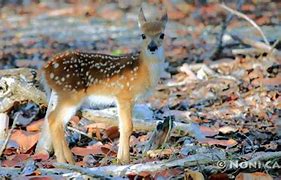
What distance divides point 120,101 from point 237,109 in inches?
86.4

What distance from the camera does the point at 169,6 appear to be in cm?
1812

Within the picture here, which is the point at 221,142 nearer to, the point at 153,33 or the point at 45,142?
the point at 153,33

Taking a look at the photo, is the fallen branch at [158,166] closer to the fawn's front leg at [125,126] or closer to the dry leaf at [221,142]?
the fawn's front leg at [125,126]

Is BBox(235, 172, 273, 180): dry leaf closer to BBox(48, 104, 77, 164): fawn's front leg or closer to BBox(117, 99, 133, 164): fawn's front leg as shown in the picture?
BBox(117, 99, 133, 164): fawn's front leg

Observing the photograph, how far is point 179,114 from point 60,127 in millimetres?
2040

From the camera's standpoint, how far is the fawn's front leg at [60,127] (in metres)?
5.96

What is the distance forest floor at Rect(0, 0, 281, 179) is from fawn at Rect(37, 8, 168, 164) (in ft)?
0.93

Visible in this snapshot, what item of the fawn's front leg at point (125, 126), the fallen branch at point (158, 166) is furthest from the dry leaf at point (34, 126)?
the fallen branch at point (158, 166)

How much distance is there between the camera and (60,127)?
6.03 m

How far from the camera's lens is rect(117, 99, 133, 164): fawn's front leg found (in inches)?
231

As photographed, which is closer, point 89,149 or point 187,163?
point 187,163

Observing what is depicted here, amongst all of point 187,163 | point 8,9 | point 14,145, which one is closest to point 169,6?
point 8,9

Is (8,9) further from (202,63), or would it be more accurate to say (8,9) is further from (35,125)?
(35,125)
